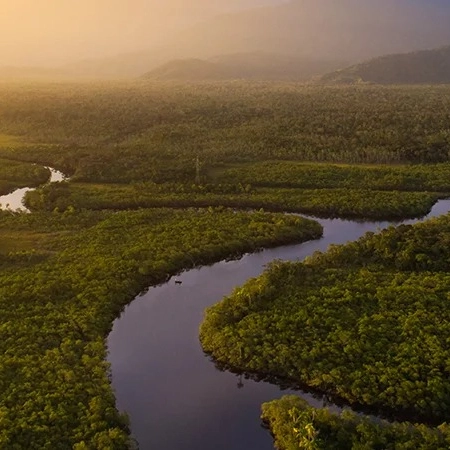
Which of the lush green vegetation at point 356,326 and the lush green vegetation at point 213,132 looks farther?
the lush green vegetation at point 213,132

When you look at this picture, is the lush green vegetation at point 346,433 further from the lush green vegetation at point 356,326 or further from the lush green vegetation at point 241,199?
the lush green vegetation at point 241,199

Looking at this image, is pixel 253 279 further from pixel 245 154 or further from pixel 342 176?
pixel 245 154

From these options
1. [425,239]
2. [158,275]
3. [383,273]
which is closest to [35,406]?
[158,275]

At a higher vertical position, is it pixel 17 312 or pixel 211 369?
pixel 17 312

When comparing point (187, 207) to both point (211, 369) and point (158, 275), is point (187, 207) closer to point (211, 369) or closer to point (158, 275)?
point (158, 275)

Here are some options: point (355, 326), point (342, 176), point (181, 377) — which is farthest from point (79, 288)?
point (342, 176)

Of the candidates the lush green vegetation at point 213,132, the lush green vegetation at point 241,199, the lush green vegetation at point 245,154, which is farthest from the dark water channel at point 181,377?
the lush green vegetation at point 213,132
